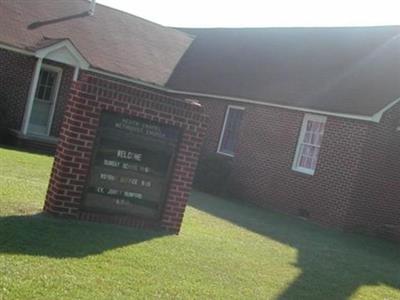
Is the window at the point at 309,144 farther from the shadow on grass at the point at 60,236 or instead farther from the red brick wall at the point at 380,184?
the shadow on grass at the point at 60,236

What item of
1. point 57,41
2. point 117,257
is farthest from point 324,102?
point 117,257

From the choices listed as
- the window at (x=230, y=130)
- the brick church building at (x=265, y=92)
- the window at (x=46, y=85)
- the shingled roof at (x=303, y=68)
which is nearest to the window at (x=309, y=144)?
the brick church building at (x=265, y=92)

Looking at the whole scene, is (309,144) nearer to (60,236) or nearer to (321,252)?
(321,252)

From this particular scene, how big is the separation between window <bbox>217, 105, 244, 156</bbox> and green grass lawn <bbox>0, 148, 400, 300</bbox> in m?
8.12

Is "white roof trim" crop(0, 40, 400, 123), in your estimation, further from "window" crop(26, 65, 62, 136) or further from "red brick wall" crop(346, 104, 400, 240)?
"window" crop(26, 65, 62, 136)

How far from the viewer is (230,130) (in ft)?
70.6

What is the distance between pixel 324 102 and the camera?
17.9 meters

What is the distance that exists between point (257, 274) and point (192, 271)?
111 cm

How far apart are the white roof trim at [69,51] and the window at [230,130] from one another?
5106 mm

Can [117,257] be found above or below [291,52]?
below

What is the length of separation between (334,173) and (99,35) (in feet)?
38.8

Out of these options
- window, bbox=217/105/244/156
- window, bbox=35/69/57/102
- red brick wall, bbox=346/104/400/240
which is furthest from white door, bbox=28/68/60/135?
red brick wall, bbox=346/104/400/240

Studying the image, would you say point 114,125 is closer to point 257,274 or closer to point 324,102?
point 257,274

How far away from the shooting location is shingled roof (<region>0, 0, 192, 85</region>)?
22170mm
